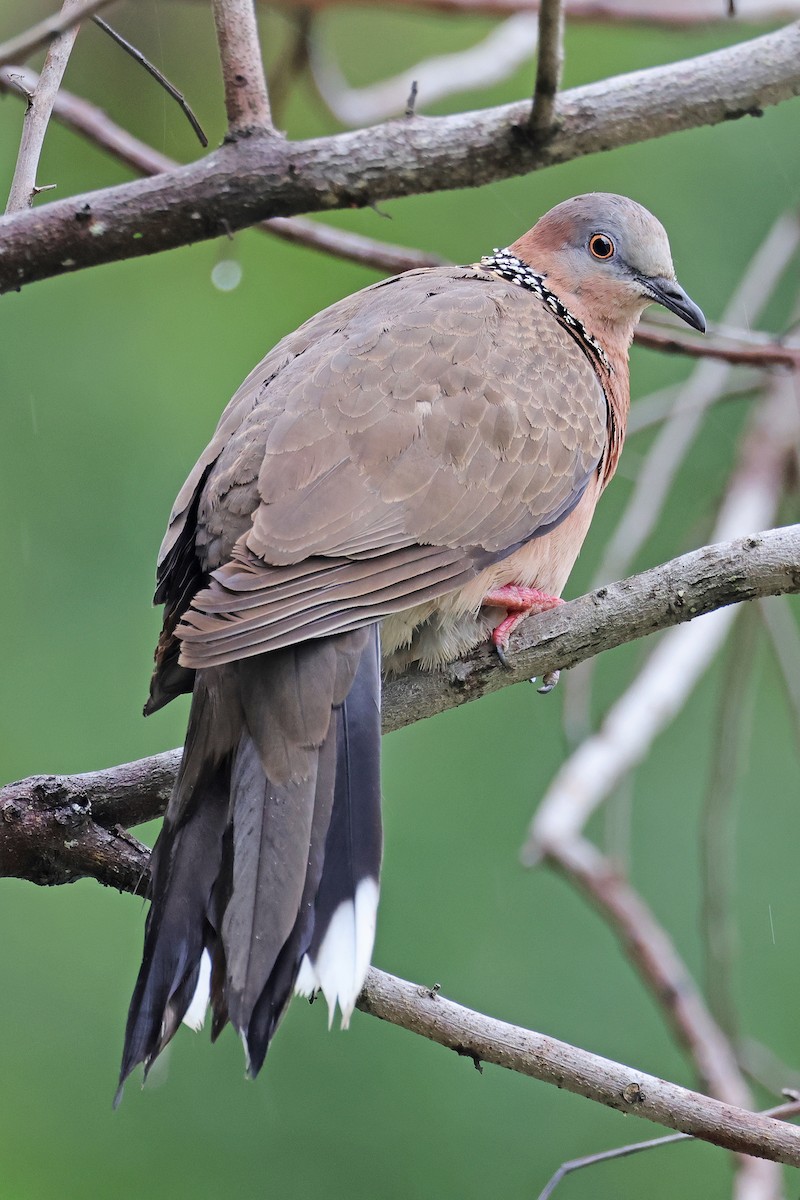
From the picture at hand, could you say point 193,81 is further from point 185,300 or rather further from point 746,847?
point 746,847

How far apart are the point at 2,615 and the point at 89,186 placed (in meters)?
1.84

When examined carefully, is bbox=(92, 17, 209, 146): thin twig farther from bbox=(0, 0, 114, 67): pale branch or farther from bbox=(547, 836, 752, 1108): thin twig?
bbox=(547, 836, 752, 1108): thin twig

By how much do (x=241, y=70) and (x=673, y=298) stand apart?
48.8 inches

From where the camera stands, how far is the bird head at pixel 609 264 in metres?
3.26

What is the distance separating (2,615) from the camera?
5.57 metres

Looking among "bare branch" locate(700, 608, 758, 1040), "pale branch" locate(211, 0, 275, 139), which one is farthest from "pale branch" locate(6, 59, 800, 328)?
"bare branch" locate(700, 608, 758, 1040)

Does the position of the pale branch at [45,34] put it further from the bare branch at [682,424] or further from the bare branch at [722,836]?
the bare branch at [722,836]

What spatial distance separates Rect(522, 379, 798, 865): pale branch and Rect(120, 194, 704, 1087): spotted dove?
0.68 metres

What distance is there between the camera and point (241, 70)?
2.41 m

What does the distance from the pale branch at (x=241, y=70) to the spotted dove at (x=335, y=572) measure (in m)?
0.49

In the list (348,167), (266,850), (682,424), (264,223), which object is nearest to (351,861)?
(266,850)

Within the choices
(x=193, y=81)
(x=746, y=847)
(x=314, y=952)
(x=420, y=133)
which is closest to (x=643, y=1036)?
(x=746, y=847)

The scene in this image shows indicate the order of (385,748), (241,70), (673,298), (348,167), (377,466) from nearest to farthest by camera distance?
(348,167) < (241,70) < (377,466) < (673,298) < (385,748)

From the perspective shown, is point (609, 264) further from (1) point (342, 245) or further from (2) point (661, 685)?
(2) point (661, 685)
